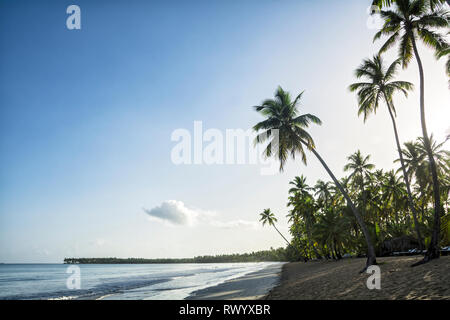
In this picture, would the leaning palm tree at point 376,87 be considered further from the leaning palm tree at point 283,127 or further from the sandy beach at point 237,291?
the sandy beach at point 237,291

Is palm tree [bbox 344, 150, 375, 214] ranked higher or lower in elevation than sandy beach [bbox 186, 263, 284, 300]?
higher

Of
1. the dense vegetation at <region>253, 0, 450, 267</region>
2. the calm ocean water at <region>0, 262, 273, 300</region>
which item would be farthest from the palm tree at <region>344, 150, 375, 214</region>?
the calm ocean water at <region>0, 262, 273, 300</region>

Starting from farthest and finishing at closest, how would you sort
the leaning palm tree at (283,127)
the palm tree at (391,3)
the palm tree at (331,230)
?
the palm tree at (331,230)
the leaning palm tree at (283,127)
the palm tree at (391,3)

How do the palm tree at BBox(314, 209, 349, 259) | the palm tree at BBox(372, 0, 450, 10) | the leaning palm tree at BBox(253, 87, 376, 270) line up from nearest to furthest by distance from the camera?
the palm tree at BBox(372, 0, 450, 10) → the leaning palm tree at BBox(253, 87, 376, 270) → the palm tree at BBox(314, 209, 349, 259)

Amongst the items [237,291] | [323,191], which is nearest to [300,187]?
[323,191]

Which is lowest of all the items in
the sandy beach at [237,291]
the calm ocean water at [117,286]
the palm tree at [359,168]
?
the calm ocean water at [117,286]

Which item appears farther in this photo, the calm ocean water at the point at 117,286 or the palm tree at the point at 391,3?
the calm ocean water at the point at 117,286

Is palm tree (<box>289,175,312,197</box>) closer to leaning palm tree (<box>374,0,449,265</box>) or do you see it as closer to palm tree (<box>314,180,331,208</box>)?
palm tree (<box>314,180,331,208</box>)

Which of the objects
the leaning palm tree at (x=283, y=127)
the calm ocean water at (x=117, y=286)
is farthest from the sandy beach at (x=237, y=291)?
the leaning palm tree at (x=283, y=127)

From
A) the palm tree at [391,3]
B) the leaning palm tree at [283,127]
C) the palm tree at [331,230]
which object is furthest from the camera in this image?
the palm tree at [331,230]

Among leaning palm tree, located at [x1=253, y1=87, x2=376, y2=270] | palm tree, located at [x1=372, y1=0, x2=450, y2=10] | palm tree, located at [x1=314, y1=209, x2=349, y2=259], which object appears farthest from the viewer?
palm tree, located at [x1=314, y1=209, x2=349, y2=259]

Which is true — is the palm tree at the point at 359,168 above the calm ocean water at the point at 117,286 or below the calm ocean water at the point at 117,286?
above
